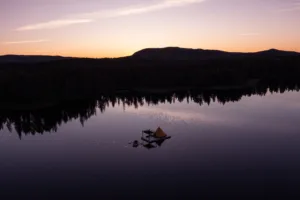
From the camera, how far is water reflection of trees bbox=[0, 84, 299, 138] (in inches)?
1935

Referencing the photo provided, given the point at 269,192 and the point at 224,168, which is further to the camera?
the point at 224,168

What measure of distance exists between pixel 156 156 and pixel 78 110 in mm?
32656

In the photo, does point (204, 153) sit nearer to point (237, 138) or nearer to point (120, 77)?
point (237, 138)

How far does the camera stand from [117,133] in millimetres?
42312

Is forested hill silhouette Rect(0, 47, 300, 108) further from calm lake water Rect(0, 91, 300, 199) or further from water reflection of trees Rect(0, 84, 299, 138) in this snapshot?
calm lake water Rect(0, 91, 300, 199)

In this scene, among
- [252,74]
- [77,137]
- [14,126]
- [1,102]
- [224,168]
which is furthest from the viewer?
[252,74]

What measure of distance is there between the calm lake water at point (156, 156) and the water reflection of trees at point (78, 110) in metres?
0.49

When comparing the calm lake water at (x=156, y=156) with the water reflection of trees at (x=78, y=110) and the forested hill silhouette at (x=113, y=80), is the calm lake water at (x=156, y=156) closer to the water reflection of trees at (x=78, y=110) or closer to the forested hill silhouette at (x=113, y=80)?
the water reflection of trees at (x=78, y=110)

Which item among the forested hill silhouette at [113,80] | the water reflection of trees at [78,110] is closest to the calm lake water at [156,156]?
the water reflection of trees at [78,110]

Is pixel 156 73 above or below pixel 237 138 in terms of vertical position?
above

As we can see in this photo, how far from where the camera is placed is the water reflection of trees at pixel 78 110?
49.2 m

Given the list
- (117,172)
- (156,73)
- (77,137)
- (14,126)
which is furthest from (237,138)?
A: (156,73)

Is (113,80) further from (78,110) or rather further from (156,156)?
(156,156)

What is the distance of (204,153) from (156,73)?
6805 cm
